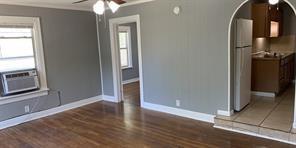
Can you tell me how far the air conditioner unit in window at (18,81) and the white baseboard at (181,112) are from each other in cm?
233

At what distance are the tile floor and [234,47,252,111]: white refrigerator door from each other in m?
0.18

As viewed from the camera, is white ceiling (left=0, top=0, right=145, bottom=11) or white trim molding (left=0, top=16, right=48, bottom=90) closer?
white ceiling (left=0, top=0, right=145, bottom=11)

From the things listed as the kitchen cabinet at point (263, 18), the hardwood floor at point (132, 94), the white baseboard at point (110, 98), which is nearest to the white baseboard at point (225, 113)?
the hardwood floor at point (132, 94)

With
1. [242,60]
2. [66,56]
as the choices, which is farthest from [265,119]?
[66,56]

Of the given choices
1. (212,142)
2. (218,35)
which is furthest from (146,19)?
(212,142)

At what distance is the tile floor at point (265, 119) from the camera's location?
338 centimetres

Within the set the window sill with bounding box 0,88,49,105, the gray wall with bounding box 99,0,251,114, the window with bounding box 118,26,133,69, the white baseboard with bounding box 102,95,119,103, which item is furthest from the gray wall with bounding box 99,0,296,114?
the window with bounding box 118,26,133,69

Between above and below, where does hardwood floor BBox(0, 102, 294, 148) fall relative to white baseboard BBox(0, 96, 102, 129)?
below

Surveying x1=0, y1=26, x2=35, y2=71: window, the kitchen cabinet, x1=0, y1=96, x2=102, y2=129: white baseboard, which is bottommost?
x1=0, y1=96, x2=102, y2=129: white baseboard

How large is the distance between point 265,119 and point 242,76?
0.80 m

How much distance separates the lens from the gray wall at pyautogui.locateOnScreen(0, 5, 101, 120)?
15.1ft

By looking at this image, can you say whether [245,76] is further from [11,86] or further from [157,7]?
[11,86]

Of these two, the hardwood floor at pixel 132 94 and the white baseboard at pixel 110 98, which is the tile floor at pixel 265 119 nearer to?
the hardwood floor at pixel 132 94

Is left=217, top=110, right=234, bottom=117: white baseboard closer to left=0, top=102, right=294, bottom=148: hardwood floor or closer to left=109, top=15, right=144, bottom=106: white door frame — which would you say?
left=0, top=102, right=294, bottom=148: hardwood floor
